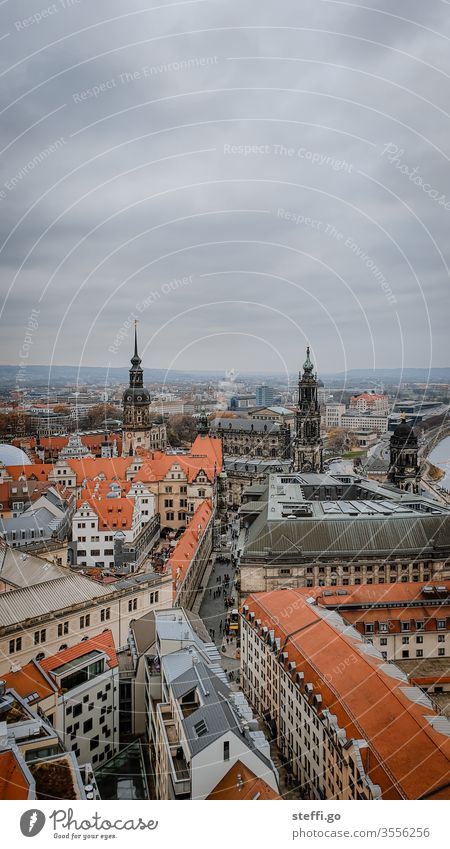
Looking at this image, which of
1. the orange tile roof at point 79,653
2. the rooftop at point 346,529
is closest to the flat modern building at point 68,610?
the orange tile roof at point 79,653

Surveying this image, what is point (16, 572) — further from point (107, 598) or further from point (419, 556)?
point (419, 556)

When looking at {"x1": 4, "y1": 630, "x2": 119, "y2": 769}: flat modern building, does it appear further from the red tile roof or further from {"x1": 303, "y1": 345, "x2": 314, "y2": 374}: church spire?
{"x1": 303, "y1": 345, "x2": 314, "y2": 374}: church spire

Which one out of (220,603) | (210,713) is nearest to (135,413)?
(220,603)

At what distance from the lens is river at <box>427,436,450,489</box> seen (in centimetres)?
4341

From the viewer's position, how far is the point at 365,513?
17.4 meters

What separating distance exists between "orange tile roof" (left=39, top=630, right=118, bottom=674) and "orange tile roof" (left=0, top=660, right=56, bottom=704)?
265 mm

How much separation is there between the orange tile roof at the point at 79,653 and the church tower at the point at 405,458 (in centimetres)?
1914

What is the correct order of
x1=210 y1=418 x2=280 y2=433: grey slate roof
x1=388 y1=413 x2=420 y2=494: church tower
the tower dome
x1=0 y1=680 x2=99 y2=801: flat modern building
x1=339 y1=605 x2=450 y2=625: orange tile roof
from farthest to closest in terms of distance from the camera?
x1=210 y1=418 x2=280 y2=433: grey slate roof < x1=388 y1=413 x2=420 y2=494: church tower < the tower dome < x1=339 y1=605 x2=450 y2=625: orange tile roof < x1=0 y1=680 x2=99 y2=801: flat modern building

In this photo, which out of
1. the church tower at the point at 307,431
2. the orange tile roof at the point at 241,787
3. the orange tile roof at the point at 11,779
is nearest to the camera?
the orange tile roof at the point at 11,779

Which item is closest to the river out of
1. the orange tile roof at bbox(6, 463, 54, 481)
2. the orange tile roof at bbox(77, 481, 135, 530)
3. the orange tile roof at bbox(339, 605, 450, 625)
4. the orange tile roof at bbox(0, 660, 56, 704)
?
the orange tile roof at bbox(6, 463, 54, 481)

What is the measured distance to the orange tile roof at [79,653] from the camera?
9.63 meters

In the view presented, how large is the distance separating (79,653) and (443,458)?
161ft

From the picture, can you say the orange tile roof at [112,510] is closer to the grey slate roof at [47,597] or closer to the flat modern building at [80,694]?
the grey slate roof at [47,597]

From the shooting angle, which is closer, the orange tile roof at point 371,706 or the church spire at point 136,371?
the orange tile roof at point 371,706
